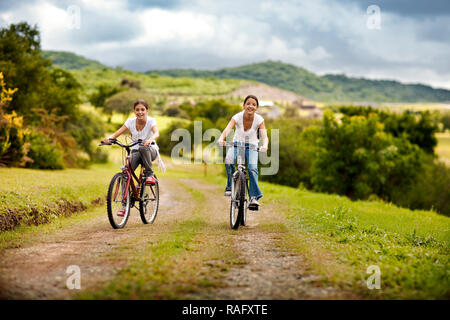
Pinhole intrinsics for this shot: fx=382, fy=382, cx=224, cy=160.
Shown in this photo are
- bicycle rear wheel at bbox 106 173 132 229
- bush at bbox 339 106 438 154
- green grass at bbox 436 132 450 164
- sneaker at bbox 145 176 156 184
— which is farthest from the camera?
green grass at bbox 436 132 450 164

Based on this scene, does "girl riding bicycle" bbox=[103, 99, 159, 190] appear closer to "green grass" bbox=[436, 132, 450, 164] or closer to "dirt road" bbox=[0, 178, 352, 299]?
"dirt road" bbox=[0, 178, 352, 299]

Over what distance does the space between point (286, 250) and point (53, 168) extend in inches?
1111

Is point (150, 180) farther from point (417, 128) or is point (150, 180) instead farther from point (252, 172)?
point (417, 128)

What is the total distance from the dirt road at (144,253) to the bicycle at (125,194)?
0.35 metres

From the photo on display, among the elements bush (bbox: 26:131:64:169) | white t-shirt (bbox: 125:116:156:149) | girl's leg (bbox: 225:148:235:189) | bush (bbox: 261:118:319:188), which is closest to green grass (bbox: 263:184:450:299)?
girl's leg (bbox: 225:148:235:189)

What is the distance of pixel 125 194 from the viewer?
8367 mm

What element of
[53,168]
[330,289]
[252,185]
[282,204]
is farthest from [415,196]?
[330,289]

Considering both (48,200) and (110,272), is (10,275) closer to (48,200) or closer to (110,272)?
(110,272)

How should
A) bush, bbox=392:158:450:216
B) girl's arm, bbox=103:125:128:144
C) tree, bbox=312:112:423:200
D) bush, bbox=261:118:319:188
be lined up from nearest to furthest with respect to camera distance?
girl's arm, bbox=103:125:128:144 → tree, bbox=312:112:423:200 → bush, bbox=392:158:450:216 → bush, bbox=261:118:319:188

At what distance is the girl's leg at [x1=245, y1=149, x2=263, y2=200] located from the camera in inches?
340

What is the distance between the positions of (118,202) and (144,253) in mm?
2722

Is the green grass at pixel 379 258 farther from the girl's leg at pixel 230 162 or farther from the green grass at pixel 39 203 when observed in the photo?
the green grass at pixel 39 203

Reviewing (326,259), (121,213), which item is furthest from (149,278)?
(121,213)

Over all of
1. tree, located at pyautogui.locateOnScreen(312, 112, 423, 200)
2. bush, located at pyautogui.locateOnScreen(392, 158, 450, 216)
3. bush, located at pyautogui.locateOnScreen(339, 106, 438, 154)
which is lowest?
bush, located at pyautogui.locateOnScreen(392, 158, 450, 216)
